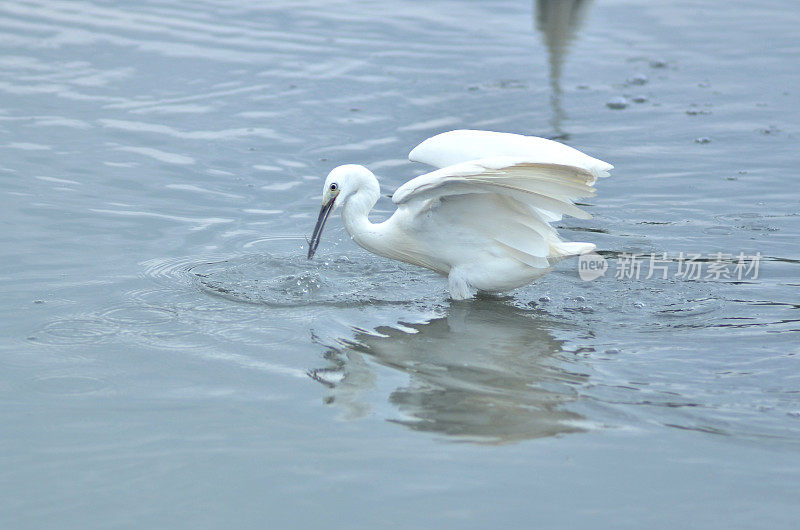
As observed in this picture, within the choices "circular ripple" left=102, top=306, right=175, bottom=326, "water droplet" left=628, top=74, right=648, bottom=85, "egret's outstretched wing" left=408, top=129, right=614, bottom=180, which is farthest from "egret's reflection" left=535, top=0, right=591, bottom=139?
"circular ripple" left=102, top=306, right=175, bottom=326

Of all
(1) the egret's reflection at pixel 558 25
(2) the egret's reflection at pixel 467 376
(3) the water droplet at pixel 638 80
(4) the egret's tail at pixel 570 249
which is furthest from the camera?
(1) the egret's reflection at pixel 558 25

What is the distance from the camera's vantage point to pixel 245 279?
22.9ft

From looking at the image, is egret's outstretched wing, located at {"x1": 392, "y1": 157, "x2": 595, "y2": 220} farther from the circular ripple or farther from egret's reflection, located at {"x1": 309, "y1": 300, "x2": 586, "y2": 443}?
the circular ripple

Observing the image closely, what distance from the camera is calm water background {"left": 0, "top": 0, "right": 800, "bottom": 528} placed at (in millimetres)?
4277

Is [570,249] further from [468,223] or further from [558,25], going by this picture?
[558,25]

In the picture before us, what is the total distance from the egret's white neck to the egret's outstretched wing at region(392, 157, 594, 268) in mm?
238

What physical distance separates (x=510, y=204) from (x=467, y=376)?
1.61 meters

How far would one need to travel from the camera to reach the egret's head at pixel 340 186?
6.76 meters

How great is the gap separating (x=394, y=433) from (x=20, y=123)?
6472 mm

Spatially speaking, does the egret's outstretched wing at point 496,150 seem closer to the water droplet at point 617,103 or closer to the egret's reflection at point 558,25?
the water droplet at point 617,103

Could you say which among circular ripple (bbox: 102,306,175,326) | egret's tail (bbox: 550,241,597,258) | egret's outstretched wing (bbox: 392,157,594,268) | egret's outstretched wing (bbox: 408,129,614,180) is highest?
egret's outstretched wing (bbox: 408,129,614,180)

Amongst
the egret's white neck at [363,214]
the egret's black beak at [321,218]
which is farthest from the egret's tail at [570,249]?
the egret's black beak at [321,218]

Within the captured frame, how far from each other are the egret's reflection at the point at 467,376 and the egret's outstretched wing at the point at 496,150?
1009 millimetres

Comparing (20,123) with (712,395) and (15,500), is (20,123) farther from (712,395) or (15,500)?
(712,395)
